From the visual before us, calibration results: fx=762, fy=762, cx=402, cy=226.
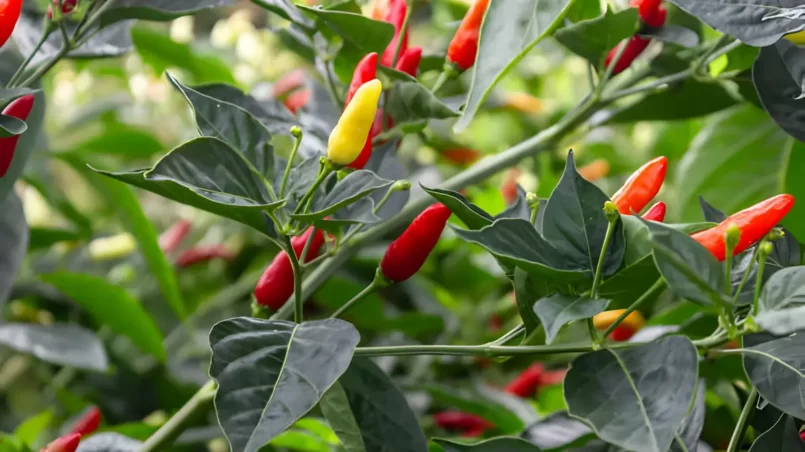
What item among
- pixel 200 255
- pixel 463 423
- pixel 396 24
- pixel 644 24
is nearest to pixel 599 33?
pixel 644 24

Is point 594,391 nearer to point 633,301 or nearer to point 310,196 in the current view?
point 633,301

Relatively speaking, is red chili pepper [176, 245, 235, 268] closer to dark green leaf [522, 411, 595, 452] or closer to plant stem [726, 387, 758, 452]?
dark green leaf [522, 411, 595, 452]

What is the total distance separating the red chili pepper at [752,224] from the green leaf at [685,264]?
Answer: 31 millimetres

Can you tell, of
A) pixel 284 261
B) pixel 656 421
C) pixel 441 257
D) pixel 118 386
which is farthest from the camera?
pixel 441 257

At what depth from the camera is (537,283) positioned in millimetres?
409

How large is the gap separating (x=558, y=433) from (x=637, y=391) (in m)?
0.16

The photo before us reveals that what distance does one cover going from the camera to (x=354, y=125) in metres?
0.40

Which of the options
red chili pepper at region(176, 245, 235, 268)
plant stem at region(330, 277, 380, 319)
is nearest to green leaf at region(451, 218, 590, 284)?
plant stem at region(330, 277, 380, 319)

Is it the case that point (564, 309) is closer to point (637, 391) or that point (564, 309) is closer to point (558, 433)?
point (637, 391)

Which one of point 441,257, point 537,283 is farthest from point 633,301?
point 441,257

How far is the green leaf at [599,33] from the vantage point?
0.48 m

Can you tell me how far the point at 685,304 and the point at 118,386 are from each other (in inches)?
25.2

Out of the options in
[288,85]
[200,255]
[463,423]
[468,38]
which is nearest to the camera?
[468,38]

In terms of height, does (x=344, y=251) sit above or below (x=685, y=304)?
above
